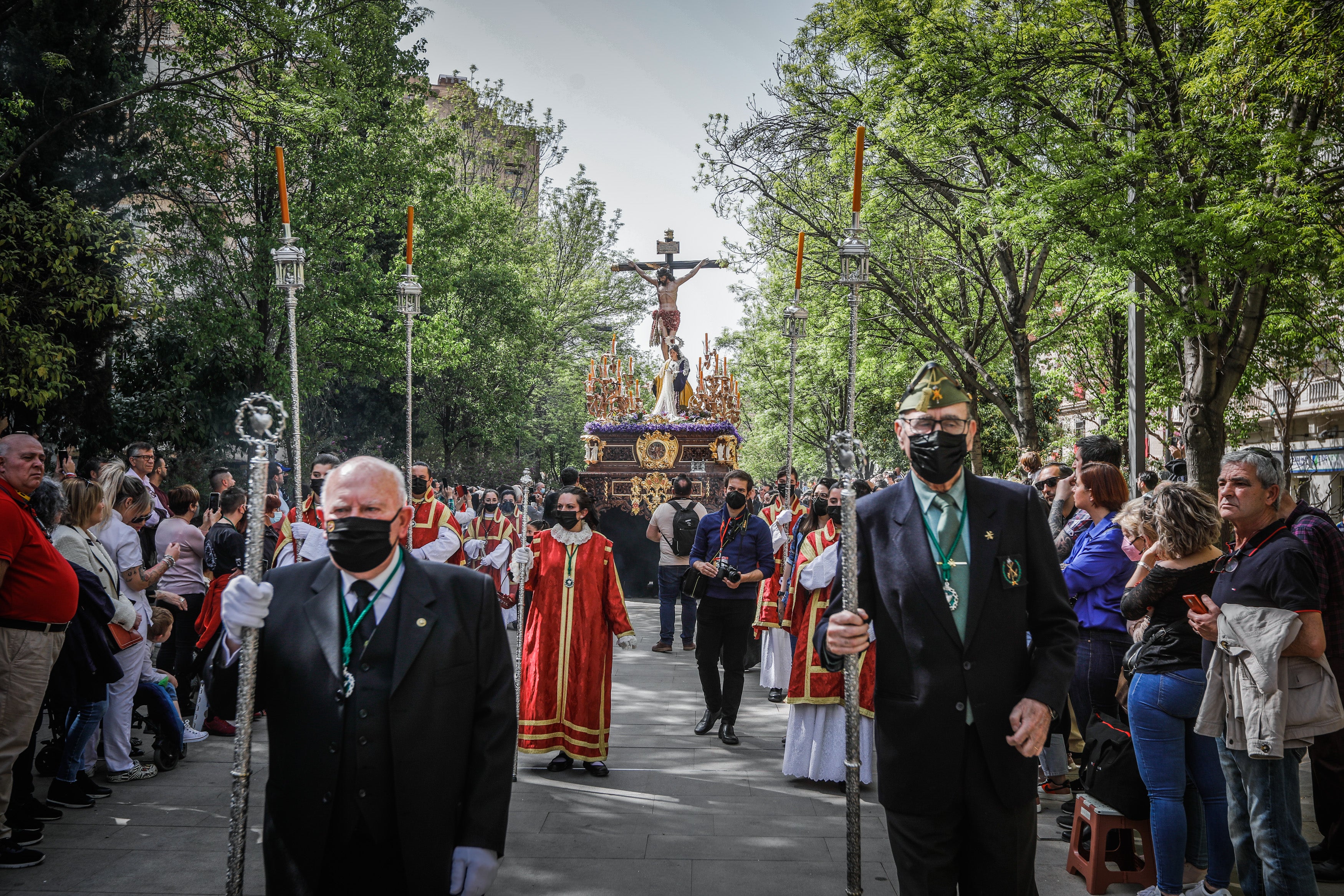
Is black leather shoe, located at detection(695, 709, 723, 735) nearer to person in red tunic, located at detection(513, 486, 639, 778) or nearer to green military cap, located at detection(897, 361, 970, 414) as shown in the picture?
→ person in red tunic, located at detection(513, 486, 639, 778)

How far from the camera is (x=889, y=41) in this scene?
600 inches

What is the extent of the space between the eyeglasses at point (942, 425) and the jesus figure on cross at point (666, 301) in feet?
61.3

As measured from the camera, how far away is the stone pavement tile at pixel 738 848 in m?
5.32

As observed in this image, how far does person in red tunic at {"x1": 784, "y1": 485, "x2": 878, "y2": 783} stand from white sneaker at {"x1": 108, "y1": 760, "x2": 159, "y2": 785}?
431 cm

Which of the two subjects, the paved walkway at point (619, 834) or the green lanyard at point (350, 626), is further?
the paved walkway at point (619, 834)

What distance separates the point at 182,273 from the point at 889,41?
1362cm

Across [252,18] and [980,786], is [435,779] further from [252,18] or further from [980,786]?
[252,18]

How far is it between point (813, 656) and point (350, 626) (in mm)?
4330

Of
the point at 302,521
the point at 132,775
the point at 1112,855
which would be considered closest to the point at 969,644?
the point at 1112,855

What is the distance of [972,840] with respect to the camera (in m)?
3.20

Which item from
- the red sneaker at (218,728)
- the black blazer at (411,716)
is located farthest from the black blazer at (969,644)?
the red sneaker at (218,728)

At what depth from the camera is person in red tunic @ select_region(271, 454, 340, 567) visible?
22.9ft

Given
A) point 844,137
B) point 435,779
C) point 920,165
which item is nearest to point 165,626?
point 435,779

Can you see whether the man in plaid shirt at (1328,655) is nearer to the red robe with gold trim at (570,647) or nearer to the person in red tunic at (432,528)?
the red robe with gold trim at (570,647)
